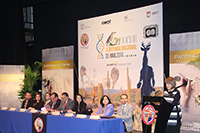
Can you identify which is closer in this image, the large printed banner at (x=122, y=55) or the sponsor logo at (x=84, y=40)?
the large printed banner at (x=122, y=55)

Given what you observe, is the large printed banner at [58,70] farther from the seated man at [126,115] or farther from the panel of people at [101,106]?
the seated man at [126,115]

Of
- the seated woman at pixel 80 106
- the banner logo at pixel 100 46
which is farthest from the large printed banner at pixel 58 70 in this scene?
the seated woman at pixel 80 106

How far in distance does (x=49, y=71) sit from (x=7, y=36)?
1.97 meters

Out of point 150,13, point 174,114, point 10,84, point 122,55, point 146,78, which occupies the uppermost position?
point 150,13

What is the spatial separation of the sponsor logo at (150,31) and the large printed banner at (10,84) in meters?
4.77

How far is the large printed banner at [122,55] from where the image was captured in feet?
19.2

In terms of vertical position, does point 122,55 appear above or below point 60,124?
above

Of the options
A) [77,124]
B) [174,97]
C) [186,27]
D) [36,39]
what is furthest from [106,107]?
[36,39]

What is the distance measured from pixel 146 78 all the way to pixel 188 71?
3.33 feet

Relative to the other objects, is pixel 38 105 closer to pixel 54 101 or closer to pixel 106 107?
pixel 54 101

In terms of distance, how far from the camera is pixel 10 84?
870 cm

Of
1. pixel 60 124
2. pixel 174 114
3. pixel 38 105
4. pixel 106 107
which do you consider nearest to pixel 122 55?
pixel 106 107

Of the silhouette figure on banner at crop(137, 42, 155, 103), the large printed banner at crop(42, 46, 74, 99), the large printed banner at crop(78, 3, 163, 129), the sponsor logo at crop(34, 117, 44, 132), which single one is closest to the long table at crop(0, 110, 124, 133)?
the sponsor logo at crop(34, 117, 44, 132)

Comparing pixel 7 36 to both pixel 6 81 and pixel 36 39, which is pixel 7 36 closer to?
pixel 36 39
